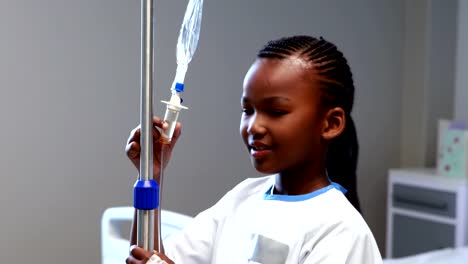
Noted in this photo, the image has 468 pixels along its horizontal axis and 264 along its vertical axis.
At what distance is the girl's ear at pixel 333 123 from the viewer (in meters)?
0.99

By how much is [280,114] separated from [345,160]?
7.3 inches

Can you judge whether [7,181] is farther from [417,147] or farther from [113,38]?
[417,147]

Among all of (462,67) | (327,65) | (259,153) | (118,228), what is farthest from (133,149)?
(462,67)

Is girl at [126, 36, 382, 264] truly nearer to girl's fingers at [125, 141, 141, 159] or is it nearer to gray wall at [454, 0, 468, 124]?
girl's fingers at [125, 141, 141, 159]

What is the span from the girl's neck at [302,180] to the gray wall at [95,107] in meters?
1.75

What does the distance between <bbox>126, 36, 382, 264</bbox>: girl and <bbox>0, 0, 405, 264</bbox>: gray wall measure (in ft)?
5.46

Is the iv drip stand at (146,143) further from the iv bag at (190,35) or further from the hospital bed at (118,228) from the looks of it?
the hospital bed at (118,228)

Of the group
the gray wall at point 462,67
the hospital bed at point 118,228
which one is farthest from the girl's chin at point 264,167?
the gray wall at point 462,67

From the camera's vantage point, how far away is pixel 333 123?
999 millimetres

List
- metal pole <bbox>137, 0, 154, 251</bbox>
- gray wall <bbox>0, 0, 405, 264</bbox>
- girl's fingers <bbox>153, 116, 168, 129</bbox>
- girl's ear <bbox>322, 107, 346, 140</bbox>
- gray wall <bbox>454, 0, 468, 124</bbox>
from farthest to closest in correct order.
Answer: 1. gray wall <bbox>454, 0, 468, 124</bbox>
2. gray wall <bbox>0, 0, 405, 264</bbox>
3. girl's ear <bbox>322, 107, 346, 140</bbox>
4. girl's fingers <bbox>153, 116, 168, 129</bbox>
5. metal pole <bbox>137, 0, 154, 251</bbox>

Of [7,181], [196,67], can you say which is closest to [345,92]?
[7,181]

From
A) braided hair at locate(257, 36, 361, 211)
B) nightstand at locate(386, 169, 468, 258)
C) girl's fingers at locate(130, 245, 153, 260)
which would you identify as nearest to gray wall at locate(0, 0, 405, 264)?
nightstand at locate(386, 169, 468, 258)

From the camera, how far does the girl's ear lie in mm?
991

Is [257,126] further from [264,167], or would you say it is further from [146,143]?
[146,143]
